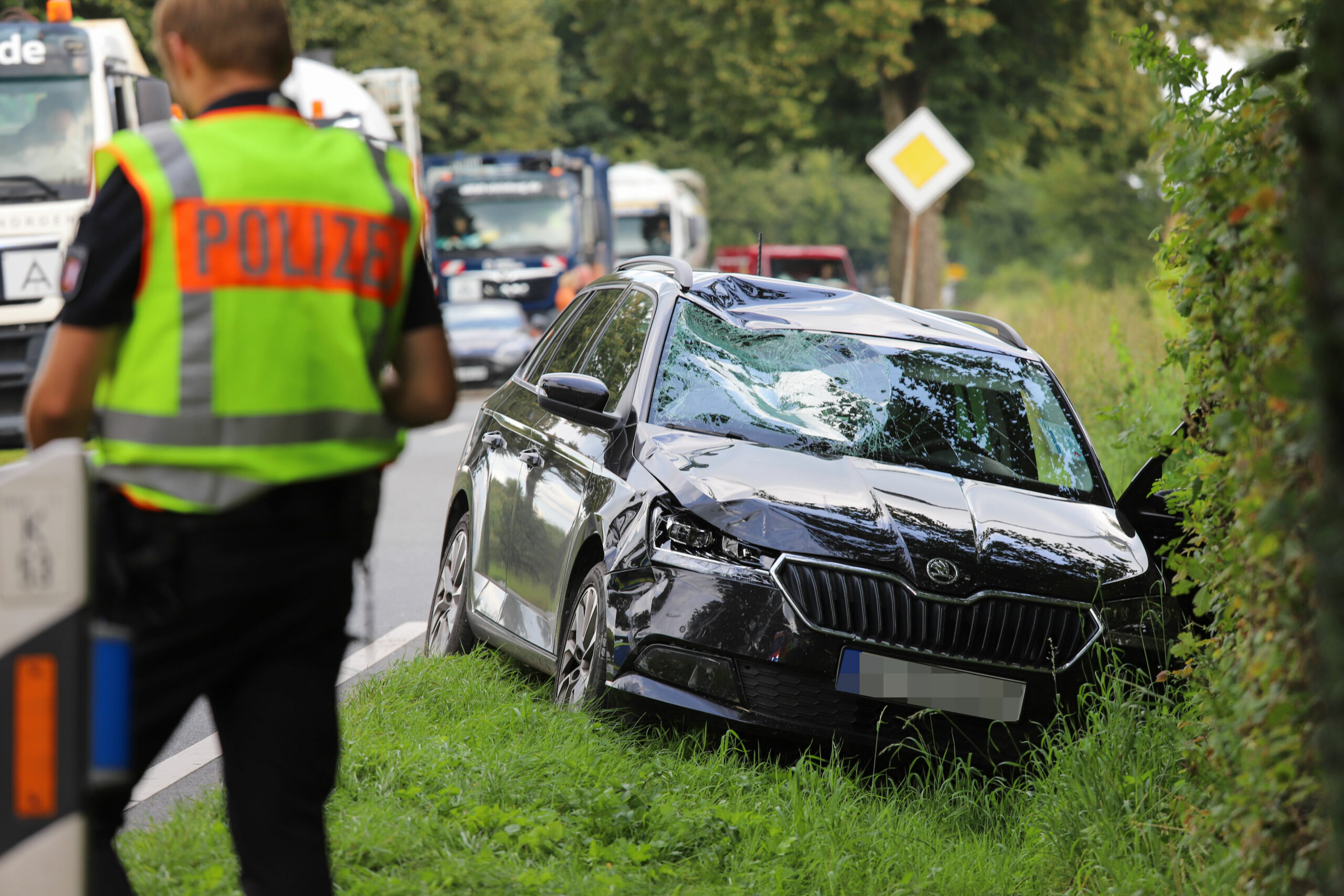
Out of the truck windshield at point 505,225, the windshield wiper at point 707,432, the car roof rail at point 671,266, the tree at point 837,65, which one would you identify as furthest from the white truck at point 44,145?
the truck windshield at point 505,225

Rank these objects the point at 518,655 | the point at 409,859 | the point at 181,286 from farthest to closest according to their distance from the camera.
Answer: the point at 518,655 → the point at 409,859 → the point at 181,286

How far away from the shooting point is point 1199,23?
26.2 m

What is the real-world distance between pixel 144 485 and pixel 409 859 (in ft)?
5.60

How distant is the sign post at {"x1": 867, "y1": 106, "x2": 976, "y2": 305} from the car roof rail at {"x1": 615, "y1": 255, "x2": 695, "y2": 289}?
20.0ft

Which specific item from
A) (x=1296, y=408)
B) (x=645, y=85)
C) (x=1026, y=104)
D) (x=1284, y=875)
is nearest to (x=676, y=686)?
(x=1284, y=875)

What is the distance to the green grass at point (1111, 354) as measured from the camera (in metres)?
10.8

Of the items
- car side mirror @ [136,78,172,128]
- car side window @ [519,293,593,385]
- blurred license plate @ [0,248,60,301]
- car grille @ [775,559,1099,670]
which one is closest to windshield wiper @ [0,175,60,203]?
blurred license plate @ [0,248,60,301]

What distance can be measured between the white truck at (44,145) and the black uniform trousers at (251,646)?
950 cm

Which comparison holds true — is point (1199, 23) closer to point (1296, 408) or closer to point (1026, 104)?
point (1026, 104)

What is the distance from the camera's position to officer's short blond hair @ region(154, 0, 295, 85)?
99.9 inches

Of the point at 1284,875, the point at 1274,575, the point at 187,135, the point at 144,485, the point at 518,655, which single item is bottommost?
the point at 518,655

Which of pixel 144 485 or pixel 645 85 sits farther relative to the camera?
pixel 645 85

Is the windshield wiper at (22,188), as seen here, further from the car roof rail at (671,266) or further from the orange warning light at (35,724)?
the orange warning light at (35,724)

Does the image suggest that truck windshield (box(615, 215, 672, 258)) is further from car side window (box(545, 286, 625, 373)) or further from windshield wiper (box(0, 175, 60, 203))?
car side window (box(545, 286, 625, 373))
